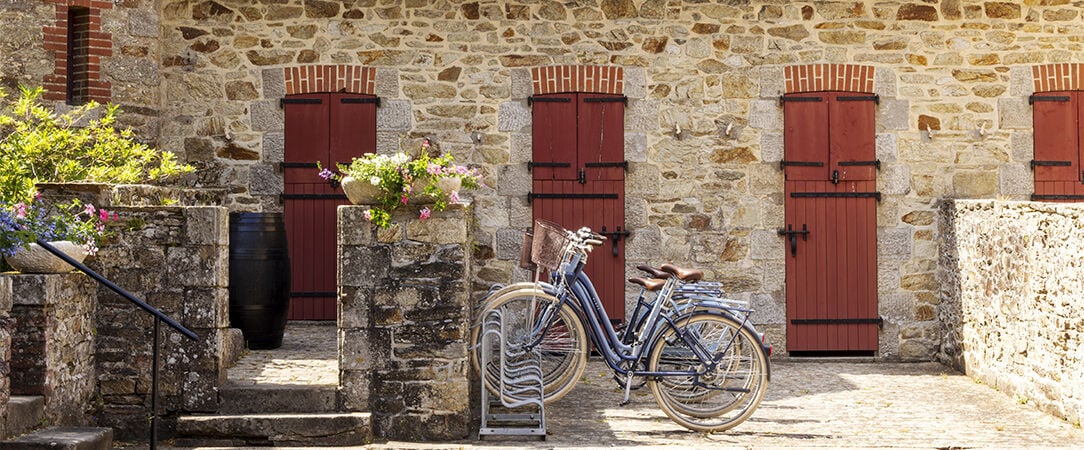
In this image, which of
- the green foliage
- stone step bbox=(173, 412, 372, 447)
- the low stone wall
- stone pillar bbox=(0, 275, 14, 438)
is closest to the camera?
stone pillar bbox=(0, 275, 14, 438)

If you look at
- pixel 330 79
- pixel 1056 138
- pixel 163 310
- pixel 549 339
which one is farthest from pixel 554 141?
pixel 1056 138

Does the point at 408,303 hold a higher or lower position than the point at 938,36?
lower

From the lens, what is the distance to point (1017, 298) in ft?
25.9

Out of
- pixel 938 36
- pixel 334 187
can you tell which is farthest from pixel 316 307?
pixel 938 36

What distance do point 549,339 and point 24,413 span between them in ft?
9.42

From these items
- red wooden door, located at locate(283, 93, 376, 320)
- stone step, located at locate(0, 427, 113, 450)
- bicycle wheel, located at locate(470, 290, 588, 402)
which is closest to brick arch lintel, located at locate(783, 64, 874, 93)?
red wooden door, located at locate(283, 93, 376, 320)

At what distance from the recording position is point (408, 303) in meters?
6.38

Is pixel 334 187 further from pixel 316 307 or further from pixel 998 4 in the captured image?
pixel 998 4

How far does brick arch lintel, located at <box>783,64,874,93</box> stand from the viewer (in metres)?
9.57

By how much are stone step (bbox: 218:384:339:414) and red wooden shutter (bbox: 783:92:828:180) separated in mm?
4673

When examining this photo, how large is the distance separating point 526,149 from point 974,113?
369 cm

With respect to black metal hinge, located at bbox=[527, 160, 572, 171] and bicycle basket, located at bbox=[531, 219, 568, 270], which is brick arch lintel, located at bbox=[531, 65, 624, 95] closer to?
black metal hinge, located at bbox=[527, 160, 572, 171]

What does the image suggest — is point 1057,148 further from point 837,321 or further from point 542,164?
point 542,164

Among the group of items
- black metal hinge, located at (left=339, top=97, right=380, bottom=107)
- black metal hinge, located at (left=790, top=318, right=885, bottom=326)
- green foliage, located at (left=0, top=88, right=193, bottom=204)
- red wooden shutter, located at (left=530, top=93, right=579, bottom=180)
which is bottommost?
black metal hinge, located at (left=790, top=318, right=885, bottom=326)
